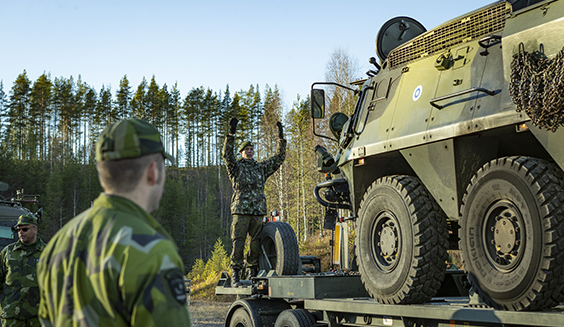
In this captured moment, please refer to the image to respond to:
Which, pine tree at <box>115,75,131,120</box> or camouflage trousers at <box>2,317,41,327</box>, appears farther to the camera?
pine tree at <box>115,75,131,120</box>

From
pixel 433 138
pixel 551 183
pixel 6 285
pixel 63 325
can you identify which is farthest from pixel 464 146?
pixel 6 285

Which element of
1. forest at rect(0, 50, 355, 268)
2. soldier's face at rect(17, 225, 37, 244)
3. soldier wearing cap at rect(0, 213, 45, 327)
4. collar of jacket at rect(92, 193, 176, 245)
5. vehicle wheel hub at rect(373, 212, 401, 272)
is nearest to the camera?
collar of jacket at rect(92, 193, 176, 245)

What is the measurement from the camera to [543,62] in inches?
163

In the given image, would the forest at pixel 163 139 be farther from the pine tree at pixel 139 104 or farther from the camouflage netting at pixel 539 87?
the camouflage netting at pixel 539 87

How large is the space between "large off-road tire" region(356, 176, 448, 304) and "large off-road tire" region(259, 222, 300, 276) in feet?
6.91

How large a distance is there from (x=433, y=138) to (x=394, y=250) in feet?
3.70

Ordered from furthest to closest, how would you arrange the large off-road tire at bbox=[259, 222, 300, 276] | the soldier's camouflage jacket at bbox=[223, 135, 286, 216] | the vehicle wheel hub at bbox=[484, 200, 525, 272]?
the soldier's camouflage jacket at bbox=[223, 135, 286, 216], the large off-road tire at bbox=[259, 222, 300, 276], the vehicle wheel hub at bbox=[484, 200, 525, 272]

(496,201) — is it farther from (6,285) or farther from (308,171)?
(308,171)

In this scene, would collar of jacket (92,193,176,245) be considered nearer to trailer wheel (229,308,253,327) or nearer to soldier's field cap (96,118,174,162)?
soldier's field cap (96,118,174,162)

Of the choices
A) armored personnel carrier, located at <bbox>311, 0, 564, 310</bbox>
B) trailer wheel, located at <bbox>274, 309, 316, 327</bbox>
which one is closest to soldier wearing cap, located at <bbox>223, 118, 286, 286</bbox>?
trailer wheel, located at <bbox>274, 309, 316, 327</bbox>

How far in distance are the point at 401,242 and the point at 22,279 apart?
4.14 m

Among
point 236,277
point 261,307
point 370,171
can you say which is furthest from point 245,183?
point 370,171

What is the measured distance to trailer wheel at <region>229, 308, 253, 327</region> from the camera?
782cm

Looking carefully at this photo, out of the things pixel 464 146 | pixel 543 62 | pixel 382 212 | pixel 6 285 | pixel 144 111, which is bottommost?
pixel 6 285
